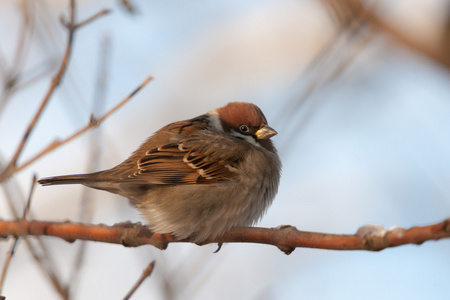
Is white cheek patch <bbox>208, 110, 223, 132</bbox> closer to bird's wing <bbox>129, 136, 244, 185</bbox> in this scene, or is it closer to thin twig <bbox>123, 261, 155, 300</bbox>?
bird's wing <bbox>129, 136, 244, 185</bbox>

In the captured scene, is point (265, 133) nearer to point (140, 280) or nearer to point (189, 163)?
point (189, 163)

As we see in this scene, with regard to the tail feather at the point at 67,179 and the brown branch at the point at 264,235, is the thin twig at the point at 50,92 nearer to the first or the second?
the brown branch at the point at 264,235

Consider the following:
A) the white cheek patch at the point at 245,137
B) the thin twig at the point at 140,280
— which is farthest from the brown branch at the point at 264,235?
the white cheek patch at the point at 245,137

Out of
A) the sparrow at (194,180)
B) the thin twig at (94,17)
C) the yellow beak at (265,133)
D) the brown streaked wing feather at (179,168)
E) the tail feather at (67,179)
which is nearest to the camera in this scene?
the thin twig at (94,17)

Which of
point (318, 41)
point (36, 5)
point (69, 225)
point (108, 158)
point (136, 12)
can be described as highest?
point (318, 41)

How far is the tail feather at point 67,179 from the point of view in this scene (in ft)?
10.4

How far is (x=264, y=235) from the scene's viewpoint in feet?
9.21

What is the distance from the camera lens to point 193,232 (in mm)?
3498

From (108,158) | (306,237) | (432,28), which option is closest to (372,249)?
(306,237)

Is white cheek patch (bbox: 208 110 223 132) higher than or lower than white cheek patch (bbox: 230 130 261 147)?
lower

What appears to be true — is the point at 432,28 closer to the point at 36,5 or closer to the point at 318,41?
the point at 318,41

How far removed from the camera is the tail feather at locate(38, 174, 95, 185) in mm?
3162

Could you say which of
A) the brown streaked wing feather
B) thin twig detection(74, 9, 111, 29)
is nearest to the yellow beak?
the brown streaked wing feather

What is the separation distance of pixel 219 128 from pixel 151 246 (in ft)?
3.46
